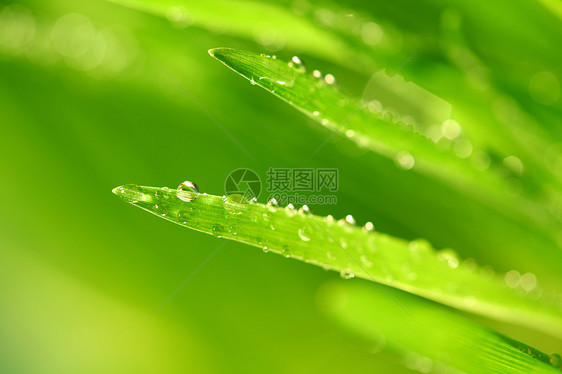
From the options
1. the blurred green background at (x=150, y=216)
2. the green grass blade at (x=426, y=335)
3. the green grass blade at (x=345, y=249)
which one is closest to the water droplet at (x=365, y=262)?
the green grass blade at (x=345, y=249)

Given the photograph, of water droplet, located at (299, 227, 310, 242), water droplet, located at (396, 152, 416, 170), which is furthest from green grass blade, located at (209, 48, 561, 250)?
water droplet, located at (299, 227, 310, 242)

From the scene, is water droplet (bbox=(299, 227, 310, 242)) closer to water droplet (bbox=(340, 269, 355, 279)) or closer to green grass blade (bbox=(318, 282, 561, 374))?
water droplet (bbox=(340, 269, 355, 279))

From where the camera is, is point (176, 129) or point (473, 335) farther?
point (176, 129)

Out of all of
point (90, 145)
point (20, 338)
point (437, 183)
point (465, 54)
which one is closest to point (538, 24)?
point (465, 54)

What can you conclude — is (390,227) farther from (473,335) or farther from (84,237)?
(84,237)

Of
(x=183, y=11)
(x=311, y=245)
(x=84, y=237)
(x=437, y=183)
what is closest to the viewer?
(x=311, y=245)

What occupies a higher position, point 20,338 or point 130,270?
point 130,270
